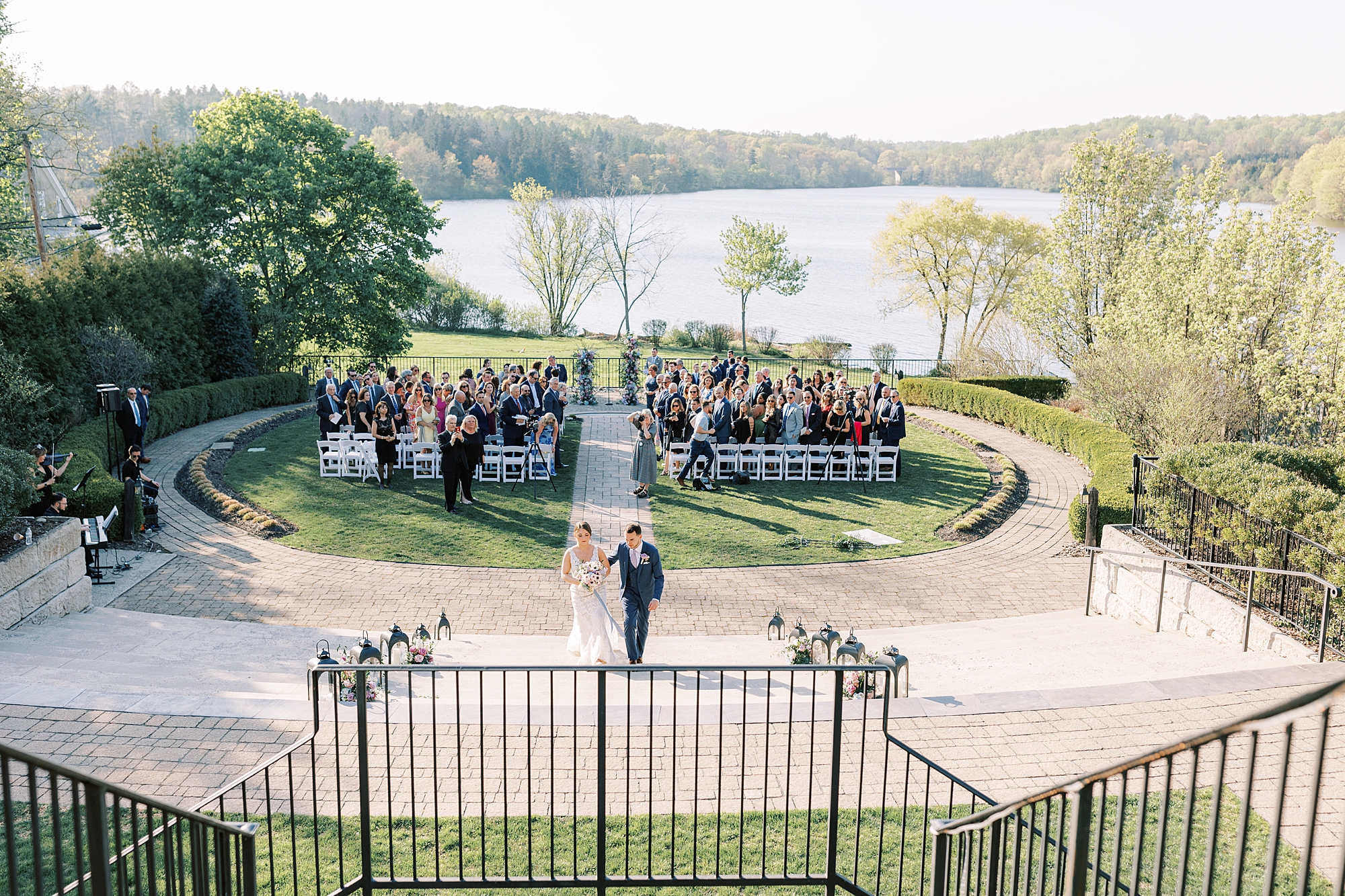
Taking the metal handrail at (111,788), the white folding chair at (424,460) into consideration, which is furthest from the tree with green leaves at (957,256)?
the metal handrail at (111,788)

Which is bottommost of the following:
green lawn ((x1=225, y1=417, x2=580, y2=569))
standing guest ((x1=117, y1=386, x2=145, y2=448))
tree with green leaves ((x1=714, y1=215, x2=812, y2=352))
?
green lawn ((x1=225, y1=417, x2=580, y2=569))

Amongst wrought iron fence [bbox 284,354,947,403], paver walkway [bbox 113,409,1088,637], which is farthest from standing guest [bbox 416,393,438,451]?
wrought iron fence [bbox 284,354,947,403]

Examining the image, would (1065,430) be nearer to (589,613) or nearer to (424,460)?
(424,460)

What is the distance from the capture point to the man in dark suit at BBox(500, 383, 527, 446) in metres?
18.8

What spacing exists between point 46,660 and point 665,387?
508 inches

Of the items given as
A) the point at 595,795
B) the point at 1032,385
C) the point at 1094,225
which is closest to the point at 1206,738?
the point at 595,795

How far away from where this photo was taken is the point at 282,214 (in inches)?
1164

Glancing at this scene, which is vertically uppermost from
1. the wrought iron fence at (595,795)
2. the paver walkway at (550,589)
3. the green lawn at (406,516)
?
the wrought iron fence at (595,795)

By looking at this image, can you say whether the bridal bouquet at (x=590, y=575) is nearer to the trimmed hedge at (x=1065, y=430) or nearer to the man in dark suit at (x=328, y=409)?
the trimmed hedge at (x=1065, y=430)

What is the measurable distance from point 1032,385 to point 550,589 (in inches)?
873

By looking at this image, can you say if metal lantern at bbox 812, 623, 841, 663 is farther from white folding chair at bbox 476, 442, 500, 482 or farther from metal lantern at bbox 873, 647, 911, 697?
white folding chair at bbox 476, 442, 500, 482

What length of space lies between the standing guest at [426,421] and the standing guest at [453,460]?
1.76 metres

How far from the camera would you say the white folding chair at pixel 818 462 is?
1947cm

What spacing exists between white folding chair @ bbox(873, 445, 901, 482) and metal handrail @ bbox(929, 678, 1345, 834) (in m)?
15.6
